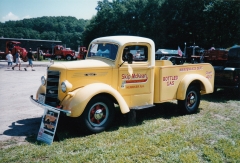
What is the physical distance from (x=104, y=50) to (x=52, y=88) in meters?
1.59

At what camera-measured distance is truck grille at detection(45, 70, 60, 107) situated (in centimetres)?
484

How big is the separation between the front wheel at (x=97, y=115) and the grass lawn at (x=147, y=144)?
18 cm

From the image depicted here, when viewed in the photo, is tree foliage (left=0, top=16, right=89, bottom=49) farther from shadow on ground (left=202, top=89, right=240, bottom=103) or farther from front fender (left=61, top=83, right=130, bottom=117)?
front fender (left=61, top=83, right=130, bottom=117)

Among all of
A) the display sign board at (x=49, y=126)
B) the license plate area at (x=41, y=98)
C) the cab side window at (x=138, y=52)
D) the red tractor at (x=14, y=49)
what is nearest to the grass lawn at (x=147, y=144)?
the display sign board at (x=49, y=126)

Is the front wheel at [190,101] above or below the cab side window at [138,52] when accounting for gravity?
below

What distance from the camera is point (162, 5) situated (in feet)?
138

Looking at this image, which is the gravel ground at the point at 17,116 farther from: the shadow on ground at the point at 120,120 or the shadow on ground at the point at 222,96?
the shadow on ground at the point at 222,96

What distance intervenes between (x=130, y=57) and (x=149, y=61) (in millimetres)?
712

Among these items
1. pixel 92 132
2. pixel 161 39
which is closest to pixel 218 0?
pixel 161 39

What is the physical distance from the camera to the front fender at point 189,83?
611cm

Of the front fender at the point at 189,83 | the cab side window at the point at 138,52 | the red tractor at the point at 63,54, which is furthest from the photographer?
the red tractor at the point at 63,54

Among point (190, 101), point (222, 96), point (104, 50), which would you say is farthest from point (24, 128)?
point (222, 96)

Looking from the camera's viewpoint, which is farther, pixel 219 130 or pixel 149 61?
pixel 149 61

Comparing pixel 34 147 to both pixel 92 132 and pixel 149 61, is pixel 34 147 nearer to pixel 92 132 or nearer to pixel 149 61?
pixel 92 132
